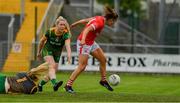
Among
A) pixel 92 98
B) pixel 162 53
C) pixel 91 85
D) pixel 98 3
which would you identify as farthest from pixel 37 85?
pixel 98 3

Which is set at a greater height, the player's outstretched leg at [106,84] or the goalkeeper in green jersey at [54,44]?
the goalkeeper in green jersey at [54,44]

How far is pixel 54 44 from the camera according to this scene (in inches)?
730

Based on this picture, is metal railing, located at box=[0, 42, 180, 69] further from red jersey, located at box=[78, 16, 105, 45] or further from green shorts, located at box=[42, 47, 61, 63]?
red jersey, located at box=[78, 16, 105, 45]

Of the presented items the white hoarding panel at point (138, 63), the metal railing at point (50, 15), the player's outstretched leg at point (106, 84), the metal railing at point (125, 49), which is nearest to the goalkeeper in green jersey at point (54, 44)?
the player's outstretched leg at point (106, 84)

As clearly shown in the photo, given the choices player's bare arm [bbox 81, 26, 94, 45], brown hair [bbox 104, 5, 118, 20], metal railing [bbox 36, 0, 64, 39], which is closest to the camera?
player's bare arm [bbox 81, 26, 94, 45]

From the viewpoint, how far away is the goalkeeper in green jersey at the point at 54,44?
59.7 ft

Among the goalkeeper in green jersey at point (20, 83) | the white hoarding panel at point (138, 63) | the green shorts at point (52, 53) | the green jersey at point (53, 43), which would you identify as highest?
the green jersey at point (53, 43)

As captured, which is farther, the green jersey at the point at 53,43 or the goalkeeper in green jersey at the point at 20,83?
the green jersey at the point at 53,43

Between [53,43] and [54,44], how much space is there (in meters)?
0.04

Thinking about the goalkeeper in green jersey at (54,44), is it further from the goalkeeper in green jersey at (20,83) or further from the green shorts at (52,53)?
the goalkeeper in green jersey at (20,83)

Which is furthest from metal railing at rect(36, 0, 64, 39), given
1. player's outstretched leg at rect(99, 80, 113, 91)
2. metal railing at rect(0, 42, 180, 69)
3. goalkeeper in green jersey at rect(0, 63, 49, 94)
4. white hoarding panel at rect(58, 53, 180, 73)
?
goalkeeper in green jersey at rect(0, 63, 49, 94)

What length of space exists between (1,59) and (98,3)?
2877 centimetres

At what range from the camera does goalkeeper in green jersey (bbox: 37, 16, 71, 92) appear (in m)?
18.2

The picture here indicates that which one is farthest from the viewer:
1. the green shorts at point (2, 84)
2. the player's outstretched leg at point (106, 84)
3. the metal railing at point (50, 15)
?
the metal railing at point (50, 15)
